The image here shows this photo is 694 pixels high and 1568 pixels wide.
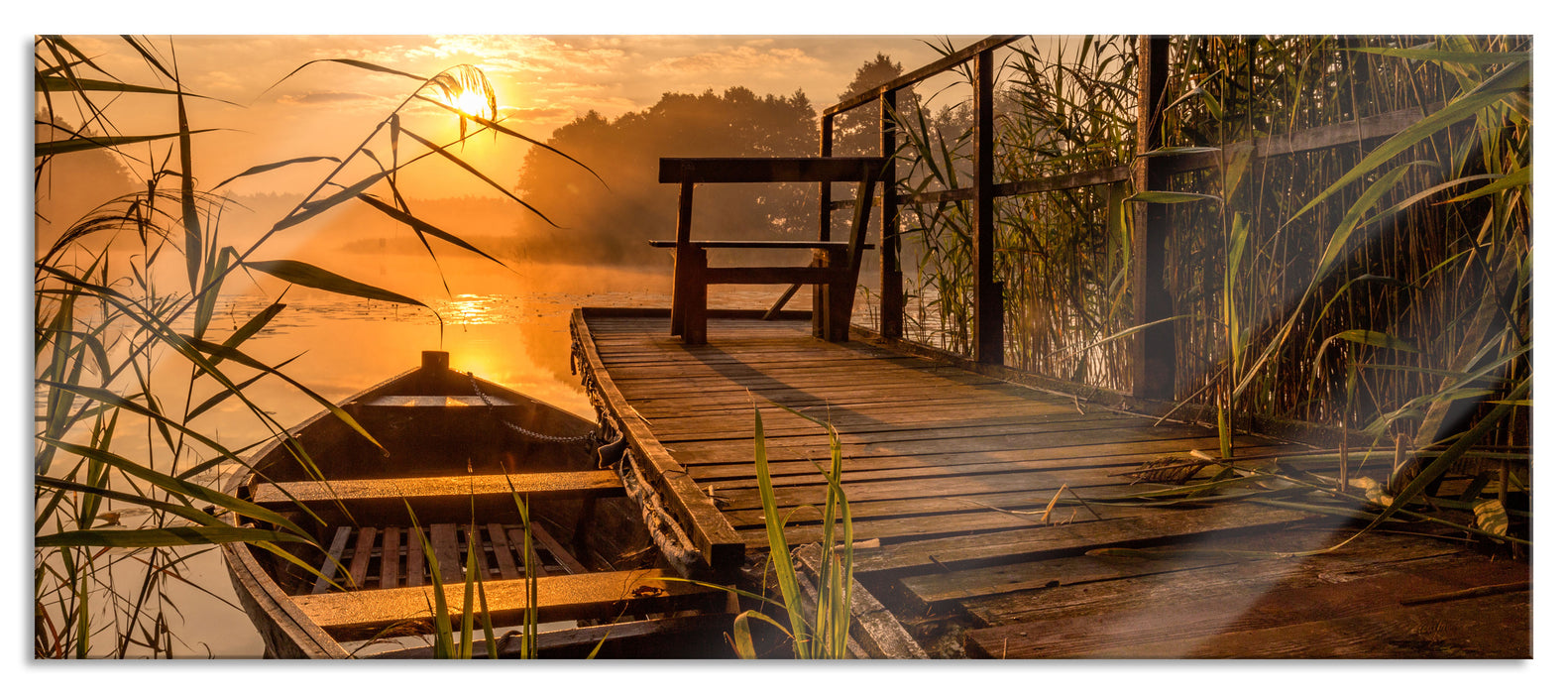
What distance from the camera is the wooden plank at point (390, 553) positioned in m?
3.21

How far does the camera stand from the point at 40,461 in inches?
77.0

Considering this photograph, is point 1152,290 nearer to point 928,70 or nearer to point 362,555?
point 928,70

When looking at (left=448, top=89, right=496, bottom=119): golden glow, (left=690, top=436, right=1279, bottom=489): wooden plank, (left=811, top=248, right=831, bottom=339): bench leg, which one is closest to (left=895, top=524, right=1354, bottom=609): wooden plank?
(left=690, top=436, right=1279, bottom=489): wooden plank

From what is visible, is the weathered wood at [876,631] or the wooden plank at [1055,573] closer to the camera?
the weathered wood at [876,631]

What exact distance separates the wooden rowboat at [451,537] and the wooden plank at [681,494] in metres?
0.11

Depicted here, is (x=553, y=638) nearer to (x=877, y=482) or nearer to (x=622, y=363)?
(x=877, y=482)

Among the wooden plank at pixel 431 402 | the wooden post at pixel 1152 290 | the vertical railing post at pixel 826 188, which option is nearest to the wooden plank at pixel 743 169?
the vertical railing post at pixel 826 188

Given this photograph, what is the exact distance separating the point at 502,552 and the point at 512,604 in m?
1.81

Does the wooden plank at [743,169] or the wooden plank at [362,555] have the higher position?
the wooden plank at [743,169]

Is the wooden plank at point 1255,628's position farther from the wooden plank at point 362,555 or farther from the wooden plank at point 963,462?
the wooden plank at point 362,555

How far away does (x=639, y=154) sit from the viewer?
17.5 feet
